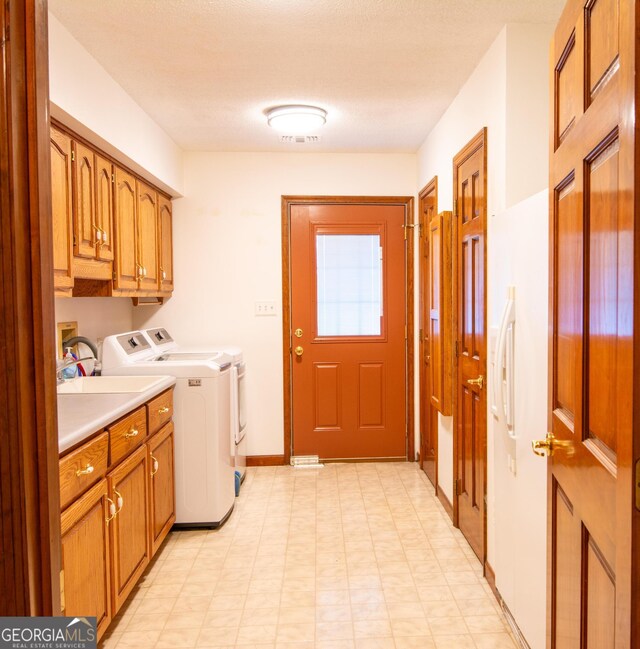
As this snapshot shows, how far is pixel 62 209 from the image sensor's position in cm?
228

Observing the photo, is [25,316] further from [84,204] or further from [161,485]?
[161,485]

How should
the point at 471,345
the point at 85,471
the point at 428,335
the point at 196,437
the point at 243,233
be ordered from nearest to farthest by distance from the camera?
the point at 85,471
the point at 471,345
the point at 196,437
the point at 428,335
the point at 243,233

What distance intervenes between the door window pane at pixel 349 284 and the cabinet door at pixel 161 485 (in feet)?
5.65

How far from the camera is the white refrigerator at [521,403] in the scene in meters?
1.72

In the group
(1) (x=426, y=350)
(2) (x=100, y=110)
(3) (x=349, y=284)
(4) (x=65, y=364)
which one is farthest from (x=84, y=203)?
(1) (x=426, y=350)

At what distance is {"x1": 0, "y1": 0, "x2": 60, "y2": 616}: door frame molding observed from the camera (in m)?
0.73

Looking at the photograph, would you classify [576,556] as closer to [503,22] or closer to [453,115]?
[503,22]

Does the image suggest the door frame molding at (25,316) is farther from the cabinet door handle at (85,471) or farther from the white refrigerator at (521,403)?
the white refrigerator at (521,403)

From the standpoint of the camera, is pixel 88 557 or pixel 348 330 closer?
pixel 88 557

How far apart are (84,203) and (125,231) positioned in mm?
556

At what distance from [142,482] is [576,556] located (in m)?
1.88

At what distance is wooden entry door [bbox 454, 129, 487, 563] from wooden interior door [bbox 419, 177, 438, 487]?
26.1 inches

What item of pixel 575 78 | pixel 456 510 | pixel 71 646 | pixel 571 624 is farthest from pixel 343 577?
pixel 575 78

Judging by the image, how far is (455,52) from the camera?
246 centimetres
